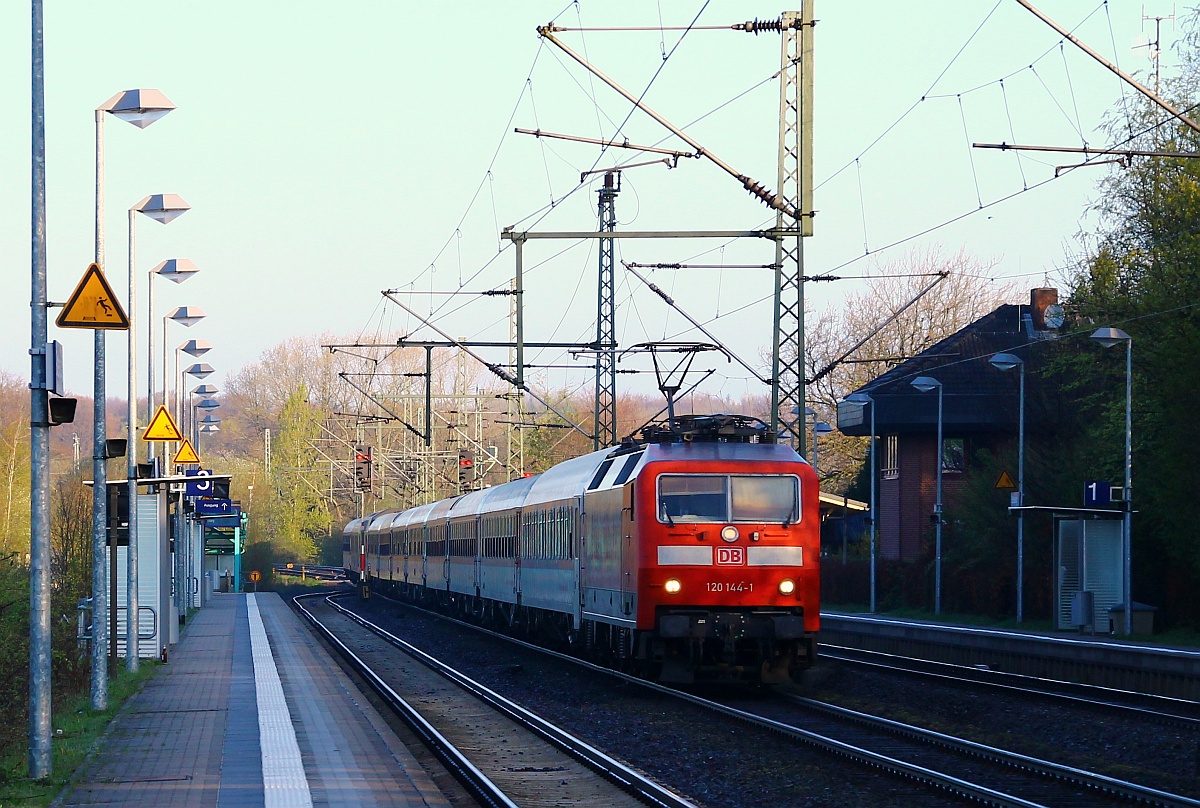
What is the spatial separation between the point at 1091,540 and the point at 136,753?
71.2ft

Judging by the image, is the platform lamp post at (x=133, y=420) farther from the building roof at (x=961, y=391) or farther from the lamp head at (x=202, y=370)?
the building roof at (x=961, y=391)

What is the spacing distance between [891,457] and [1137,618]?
22.9m

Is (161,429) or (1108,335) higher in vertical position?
(1108,335)

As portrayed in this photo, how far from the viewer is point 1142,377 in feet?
112

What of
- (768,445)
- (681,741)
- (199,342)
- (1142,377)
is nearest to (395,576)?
(199,342)

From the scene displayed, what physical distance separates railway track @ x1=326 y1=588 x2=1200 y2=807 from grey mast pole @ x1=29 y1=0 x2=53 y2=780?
6.55m

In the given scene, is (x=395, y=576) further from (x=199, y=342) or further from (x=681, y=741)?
(x=681, y=741)

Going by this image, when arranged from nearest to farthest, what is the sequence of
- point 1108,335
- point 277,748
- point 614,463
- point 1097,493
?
point 277,748
point 614,463
point 1108,335
point 1097,493

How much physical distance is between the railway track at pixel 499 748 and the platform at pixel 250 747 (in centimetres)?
43

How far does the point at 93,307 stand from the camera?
12875mm

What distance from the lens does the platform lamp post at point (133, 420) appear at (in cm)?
2145

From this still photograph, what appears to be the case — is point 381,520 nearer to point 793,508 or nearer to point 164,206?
point 164,206

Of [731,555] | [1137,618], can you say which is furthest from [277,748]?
[1137,618]

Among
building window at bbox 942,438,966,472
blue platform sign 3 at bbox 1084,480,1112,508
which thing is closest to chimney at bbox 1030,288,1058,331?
building window at bbox 942,438,966,472
